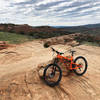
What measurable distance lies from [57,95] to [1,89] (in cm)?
178

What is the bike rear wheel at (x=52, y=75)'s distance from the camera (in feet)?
11.9

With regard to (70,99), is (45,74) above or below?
above

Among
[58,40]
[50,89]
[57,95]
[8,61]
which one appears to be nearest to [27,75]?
[50,89]

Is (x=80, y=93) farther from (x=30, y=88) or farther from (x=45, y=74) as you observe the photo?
(x=30, y=88)

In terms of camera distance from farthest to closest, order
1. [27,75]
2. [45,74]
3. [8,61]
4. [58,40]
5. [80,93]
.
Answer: [58,40]
[8,61]
[27,75]
[45,74]
[80,93]

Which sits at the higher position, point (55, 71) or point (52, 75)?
point (55, 71)

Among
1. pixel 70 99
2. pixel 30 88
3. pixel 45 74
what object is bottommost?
pixel 70 99

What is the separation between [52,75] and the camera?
3.80 meters

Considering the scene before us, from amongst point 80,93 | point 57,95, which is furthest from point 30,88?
point 80,93

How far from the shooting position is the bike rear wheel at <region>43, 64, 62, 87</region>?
361 cm

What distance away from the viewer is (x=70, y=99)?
10.4 ft

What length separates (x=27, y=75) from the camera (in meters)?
3.86

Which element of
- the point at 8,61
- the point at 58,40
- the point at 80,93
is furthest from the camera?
the point at 58,40

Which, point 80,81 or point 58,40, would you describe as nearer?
point 80,81
